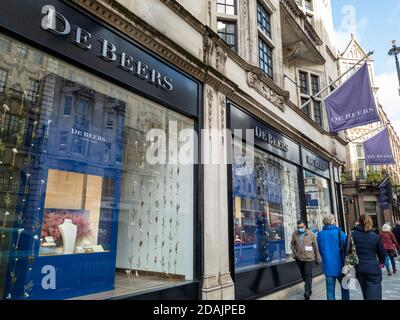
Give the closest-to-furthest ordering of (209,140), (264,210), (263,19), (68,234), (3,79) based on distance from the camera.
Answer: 1. (3,79)
2. (68,234)
3. (209,140)
4. (264,210)
5. (263,19)

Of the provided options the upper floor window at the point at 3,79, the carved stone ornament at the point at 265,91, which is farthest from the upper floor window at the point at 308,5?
the upper floor window at the point at 3,79

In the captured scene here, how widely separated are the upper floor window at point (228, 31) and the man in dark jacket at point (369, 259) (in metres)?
6.23

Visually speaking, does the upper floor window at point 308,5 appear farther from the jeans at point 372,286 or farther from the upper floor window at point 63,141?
the upper floor window at point 63,141

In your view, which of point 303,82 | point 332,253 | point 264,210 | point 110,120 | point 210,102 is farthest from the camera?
point 303,82

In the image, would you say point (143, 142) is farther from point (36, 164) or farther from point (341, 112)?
point (341, 112)

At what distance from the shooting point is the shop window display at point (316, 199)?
12.2 metres

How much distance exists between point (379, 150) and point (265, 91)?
398 inches

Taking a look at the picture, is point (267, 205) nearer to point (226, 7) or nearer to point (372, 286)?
point (372, 286)

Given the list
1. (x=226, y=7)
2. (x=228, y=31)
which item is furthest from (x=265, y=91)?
(x=226, y=7)

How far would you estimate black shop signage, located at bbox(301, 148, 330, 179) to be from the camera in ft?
40.3

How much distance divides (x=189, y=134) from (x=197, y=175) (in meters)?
0.92

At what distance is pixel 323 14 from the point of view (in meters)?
17.4

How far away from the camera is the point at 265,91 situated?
9750 millimetres

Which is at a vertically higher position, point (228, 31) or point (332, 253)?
point (228, 31)
